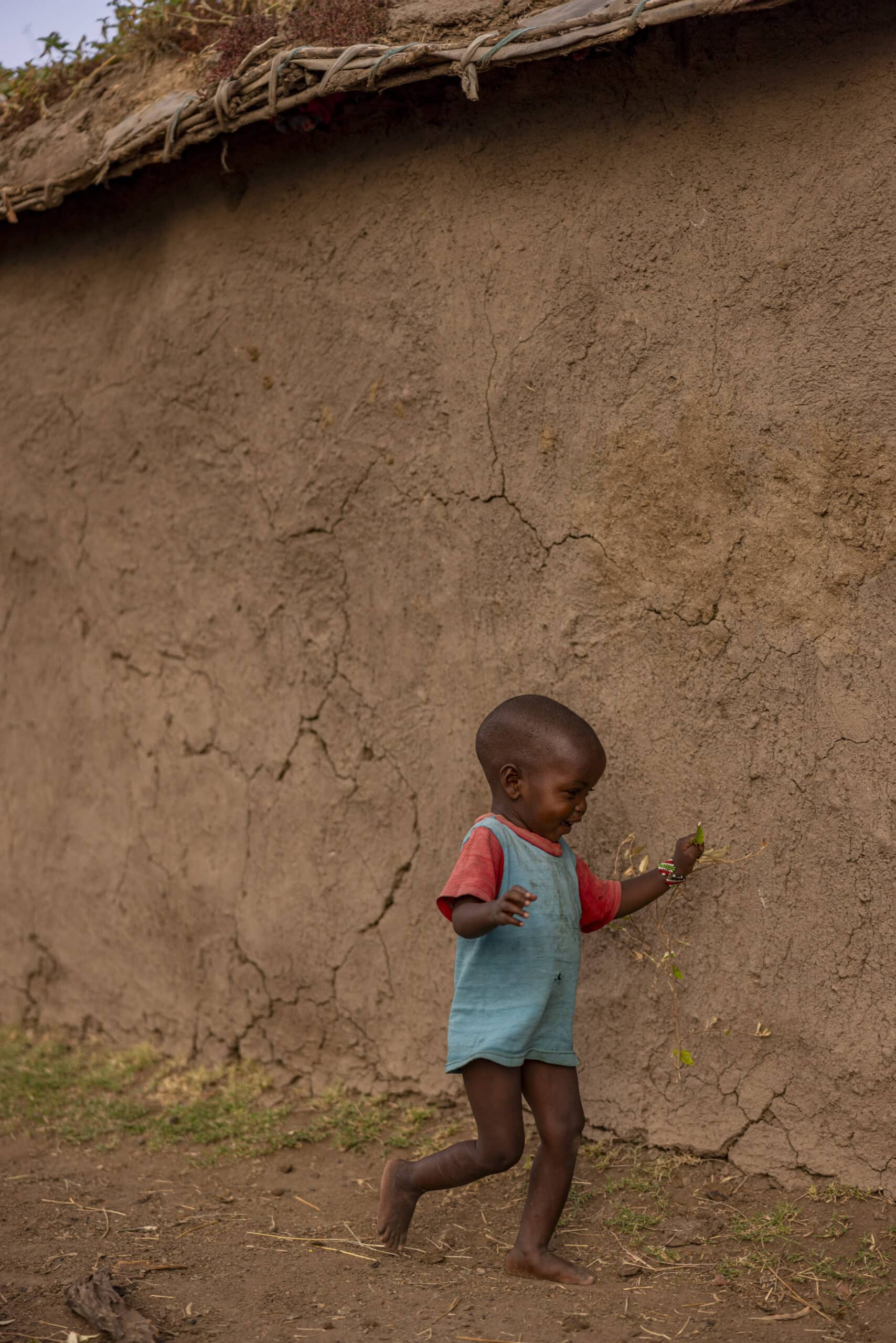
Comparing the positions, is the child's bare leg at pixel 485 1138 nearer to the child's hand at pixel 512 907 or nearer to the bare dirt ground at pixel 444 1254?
the bare dirt ground at pixel 444 1254

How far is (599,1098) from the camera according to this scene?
314 cm

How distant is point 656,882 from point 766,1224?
81cm

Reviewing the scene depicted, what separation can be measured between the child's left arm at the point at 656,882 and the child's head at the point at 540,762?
0.23 metres

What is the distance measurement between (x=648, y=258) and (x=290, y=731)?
1758mm

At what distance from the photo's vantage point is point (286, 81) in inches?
127

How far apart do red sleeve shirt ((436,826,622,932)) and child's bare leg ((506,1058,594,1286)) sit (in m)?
0.37

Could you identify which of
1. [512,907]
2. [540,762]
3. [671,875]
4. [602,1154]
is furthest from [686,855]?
[602,1154]

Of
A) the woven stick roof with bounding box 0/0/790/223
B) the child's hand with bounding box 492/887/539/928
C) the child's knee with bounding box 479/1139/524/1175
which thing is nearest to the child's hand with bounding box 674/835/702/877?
the child's hand with bounding box 492/887/539/928

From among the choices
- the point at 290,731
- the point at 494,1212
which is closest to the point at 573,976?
the point at 494,1212

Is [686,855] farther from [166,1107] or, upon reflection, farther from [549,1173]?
[166,1107]

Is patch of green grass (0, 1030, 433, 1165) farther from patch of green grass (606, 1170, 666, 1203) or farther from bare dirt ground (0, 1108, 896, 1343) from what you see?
patch of green grass (606, 1170, 666, 1203)

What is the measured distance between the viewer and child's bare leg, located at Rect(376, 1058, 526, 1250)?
8.66 ft

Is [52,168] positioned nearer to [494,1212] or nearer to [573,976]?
[573,976]

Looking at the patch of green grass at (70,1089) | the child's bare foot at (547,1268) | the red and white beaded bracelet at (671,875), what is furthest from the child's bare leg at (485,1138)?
the patch of green grass at (70,1089)
